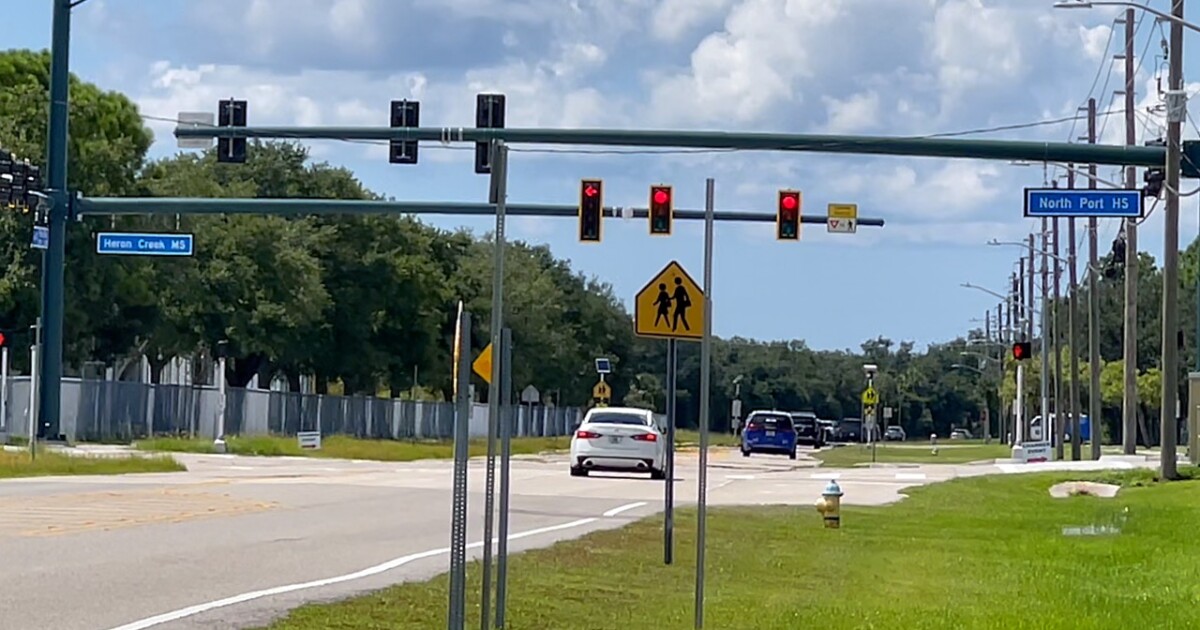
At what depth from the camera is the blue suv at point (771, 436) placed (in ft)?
223

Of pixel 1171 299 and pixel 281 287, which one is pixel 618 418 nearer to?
pixel 1171 299

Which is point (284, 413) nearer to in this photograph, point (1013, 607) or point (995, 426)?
point (1013, 607)

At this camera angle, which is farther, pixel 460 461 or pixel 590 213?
pixel 590 213

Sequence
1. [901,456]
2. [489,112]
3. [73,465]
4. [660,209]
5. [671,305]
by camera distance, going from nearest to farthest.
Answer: [671,305] → [489,112] → [660,209] → [73,465] → [901,456]

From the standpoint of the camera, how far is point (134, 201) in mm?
37000

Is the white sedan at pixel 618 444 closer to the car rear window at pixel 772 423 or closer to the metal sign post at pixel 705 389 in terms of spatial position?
the metal sign post at pixel 705 389

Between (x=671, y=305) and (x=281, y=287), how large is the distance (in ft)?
179

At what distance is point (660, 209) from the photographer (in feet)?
109

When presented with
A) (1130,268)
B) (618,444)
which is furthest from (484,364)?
(1130,268)

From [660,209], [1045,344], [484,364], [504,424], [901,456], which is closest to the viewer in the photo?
[484,364]

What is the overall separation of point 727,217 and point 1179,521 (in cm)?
1146

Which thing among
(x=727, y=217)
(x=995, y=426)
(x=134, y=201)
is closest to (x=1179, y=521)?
(x=727, y=217)

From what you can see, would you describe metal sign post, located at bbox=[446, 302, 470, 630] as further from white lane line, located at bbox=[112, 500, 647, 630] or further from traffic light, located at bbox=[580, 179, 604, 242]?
traffic light, located at bbox=[580, 179, 604, 242]

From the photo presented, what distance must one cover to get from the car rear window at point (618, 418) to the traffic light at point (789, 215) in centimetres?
618
